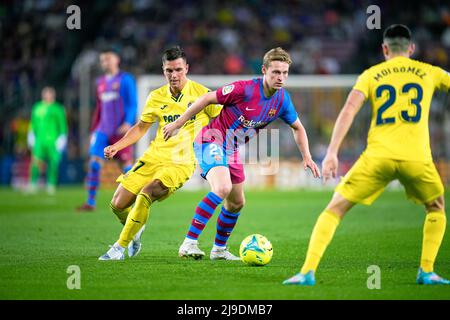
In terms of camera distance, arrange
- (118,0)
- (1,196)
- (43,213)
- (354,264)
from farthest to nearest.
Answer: (118,0) → (1,196) → (43,213) → (354,264)

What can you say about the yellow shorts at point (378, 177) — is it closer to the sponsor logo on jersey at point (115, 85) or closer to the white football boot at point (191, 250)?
the white football boot at point (191, 250)

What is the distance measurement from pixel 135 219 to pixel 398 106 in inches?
125

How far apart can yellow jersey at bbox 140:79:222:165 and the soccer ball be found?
1344 mm

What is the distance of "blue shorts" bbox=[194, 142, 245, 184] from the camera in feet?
28.6

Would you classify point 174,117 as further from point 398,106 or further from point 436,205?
point 436,205

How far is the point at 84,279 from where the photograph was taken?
7.45 m

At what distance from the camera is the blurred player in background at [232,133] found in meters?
8.21

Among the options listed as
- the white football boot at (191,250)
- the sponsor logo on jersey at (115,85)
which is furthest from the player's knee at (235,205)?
the sponsor logo on jersey at (115,85)

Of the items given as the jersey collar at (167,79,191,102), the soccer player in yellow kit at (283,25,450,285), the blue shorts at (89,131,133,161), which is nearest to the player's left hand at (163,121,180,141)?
the jersey collar at (167,79,191,102)

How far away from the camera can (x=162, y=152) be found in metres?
9.21

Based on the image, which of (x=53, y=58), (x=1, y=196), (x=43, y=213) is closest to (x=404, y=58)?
(x=43, y=213)

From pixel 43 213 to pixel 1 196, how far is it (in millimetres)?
5348

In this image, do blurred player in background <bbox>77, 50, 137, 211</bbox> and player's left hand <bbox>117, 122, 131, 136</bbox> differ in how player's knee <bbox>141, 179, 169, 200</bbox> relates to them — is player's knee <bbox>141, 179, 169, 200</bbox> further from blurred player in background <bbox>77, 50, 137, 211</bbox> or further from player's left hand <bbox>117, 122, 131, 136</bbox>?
blurred player in background <bbox>77, 50, 137, 211</bbox>
